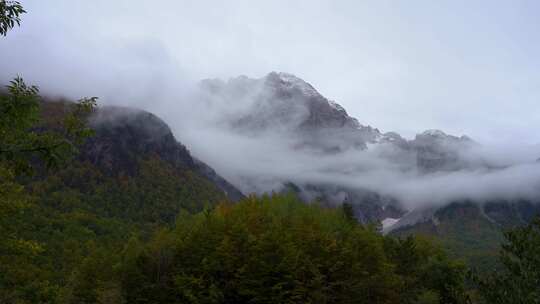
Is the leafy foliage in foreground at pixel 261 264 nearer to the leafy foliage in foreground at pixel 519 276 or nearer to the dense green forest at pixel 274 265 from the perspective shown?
the dense green forest at pixel 274 265

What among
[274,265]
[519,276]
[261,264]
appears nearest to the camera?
[519,276]

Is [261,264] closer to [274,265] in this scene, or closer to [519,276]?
[274,265]

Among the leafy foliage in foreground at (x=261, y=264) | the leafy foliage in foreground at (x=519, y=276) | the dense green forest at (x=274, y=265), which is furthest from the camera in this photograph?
the leafy foliage in foreground at (x=261, y=264)

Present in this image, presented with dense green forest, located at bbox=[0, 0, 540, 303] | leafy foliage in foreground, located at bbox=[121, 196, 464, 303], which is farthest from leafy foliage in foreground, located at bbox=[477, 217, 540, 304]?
leafy foliage in foreground, located at bbox=[121, 196, 464, 303]

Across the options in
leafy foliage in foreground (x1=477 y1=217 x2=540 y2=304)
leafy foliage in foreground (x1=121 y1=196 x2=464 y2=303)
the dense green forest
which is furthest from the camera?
leafy foliage in foreground (x1=121 y1=196 x2=464 y2=303)

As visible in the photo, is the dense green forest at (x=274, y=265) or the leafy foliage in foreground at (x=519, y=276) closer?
the leafy foliage in foreground at (x=519, y=276)

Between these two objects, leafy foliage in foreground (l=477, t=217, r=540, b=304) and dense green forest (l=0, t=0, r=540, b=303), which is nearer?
leafy foliage in foreground (l=477, t=217, r=540, b=304)

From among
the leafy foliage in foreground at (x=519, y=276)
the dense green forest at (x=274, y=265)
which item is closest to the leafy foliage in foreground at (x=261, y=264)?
the dense green forest at (x=274, y=265)

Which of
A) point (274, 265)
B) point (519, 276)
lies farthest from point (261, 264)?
point (519, 276)

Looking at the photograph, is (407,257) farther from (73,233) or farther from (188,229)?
(73,233)

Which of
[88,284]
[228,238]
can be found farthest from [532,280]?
[88,284]

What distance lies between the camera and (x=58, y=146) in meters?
9.58

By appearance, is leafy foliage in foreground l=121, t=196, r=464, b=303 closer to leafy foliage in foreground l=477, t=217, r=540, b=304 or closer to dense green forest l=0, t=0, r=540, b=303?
dense green forest l=0, t=0, r=540, b=303

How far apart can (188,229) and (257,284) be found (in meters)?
14.6
